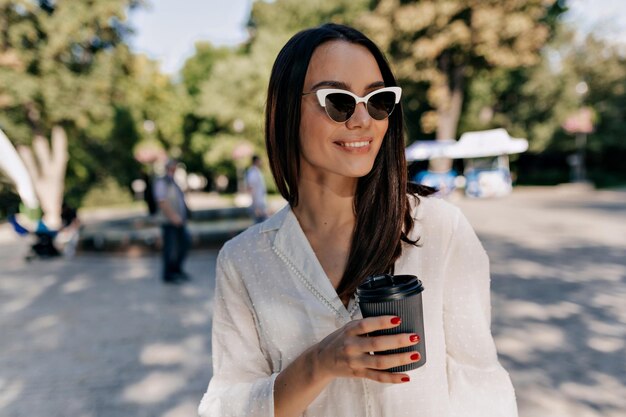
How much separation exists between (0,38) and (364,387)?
68.2ft

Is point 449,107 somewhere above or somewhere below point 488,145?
above

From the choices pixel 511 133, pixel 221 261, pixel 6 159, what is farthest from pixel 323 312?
pixel 511 133

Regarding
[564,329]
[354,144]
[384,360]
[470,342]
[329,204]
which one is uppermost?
[354,144]

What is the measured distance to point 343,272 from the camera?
4.34 feet

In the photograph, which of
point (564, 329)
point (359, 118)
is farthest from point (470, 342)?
point (564, 329)

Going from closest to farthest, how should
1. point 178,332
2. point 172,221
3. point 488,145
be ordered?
point 178,332 < point 172,221 < point 488,145

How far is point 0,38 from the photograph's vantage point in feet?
57.7

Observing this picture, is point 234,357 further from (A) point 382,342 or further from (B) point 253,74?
→ (B) point 253,74

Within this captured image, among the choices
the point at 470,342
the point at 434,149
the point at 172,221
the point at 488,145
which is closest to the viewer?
the point at 470,342

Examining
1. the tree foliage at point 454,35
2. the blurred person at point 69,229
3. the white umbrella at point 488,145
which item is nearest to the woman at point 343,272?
the blurred person at point 69,229

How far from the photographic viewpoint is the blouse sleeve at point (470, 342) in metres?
1.21

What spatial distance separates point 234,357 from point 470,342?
589mm

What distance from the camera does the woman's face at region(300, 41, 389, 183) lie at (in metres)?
1.24

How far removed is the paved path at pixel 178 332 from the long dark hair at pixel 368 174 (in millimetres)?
3183
